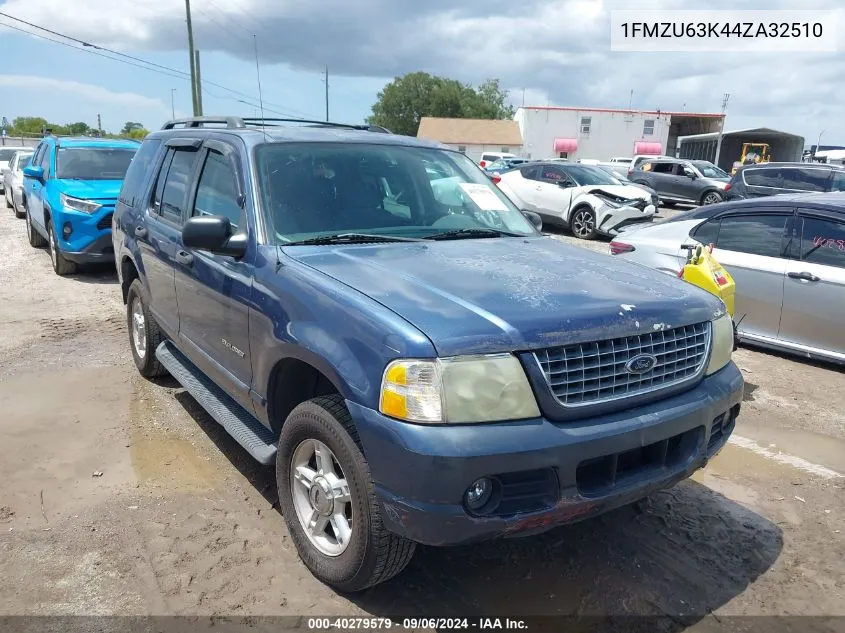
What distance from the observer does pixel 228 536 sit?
331cm

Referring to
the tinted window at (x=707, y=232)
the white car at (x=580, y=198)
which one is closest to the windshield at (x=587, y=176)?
the white car at (x=580, y=198)

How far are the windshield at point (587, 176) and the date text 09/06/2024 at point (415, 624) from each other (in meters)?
12.9

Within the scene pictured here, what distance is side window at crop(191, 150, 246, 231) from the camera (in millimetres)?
3533

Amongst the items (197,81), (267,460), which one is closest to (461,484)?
(267,460)

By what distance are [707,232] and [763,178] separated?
10.2 meters

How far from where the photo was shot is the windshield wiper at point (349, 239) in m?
3.28

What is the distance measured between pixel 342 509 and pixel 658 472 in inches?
A: 51.3

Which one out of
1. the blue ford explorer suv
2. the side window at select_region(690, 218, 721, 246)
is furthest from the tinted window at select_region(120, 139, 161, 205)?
the side window at select_region(690, 218, 721, 246)

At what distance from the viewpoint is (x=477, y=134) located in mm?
64875

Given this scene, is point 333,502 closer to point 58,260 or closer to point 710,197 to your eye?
point 58,260

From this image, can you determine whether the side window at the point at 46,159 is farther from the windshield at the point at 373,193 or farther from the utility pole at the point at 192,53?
the utility pole at the point at 192,53

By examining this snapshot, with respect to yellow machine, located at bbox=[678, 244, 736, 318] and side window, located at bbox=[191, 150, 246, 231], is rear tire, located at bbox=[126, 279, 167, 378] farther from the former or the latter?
yellow machine, located at bbox=[678, 244, 736, 318]

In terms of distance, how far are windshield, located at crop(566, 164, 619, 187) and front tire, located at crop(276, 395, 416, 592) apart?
1276 centimetres

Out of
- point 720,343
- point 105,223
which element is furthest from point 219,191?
point 105,223
